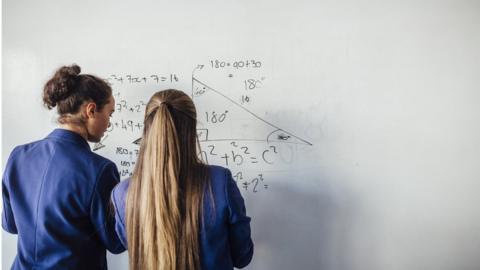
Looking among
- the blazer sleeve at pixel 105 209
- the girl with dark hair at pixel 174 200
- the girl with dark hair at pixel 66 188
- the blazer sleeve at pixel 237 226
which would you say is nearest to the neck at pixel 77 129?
the girl with dark hair at pixel 66 188

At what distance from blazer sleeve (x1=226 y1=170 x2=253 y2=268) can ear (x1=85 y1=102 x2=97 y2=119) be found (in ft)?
1.49

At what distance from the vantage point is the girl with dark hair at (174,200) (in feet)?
2.20

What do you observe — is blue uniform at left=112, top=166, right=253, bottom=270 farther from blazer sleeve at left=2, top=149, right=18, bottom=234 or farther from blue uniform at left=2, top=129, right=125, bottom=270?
blazer sleeve at left=2, top=149, right=18, bottom=234

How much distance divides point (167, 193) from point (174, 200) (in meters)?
0.02

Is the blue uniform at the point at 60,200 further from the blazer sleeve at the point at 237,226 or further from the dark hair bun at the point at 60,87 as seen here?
the blazer sleeve at the point at 237,226

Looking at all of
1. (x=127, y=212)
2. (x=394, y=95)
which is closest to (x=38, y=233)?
(x=127, y=212)

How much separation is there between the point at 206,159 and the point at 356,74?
0.67 metres

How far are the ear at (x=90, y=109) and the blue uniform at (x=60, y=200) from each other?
0.07 meters

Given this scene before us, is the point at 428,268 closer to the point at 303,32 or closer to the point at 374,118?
the point at 374,118

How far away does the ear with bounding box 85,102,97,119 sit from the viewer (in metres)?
0.81

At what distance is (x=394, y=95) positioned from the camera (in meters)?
1.04

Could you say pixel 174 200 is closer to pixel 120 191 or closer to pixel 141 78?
pixel 120 191

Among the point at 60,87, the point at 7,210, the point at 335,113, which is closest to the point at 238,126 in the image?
the point at 335,113

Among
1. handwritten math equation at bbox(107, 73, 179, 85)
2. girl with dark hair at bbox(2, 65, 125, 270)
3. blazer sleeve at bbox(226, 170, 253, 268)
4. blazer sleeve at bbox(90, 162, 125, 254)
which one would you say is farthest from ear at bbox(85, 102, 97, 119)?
blazer sleeve at bbox(226, 170, 253, 268)
